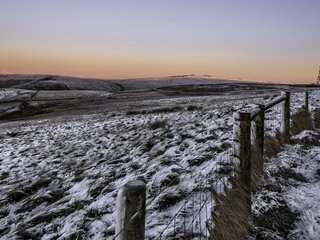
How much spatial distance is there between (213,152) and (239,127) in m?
3.16

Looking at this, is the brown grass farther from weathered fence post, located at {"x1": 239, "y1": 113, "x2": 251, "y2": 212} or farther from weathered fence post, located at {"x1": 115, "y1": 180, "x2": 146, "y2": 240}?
weathered fence post, located at {"x1": 115, "y1": 180, "x2": 146, "y2": 240}

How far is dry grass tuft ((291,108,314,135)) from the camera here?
406 inches

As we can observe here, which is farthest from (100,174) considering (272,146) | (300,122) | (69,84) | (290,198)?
(69,84)

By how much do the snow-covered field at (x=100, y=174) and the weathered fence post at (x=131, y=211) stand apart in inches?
96.3

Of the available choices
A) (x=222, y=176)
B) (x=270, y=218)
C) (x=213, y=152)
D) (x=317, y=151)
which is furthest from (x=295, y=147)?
(x=270, y=218)

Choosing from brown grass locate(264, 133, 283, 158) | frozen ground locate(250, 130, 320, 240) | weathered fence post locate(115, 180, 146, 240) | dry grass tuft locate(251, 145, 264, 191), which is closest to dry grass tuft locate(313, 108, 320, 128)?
brown grass locate(264, 133, 283, 158)

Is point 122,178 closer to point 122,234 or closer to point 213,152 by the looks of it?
point 213,152

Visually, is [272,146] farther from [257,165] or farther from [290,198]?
[290,198]

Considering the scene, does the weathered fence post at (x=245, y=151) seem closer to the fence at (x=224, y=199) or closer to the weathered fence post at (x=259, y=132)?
the fence at (x=224, y=199)

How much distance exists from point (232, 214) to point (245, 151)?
93cm

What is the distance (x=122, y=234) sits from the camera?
2180 mm

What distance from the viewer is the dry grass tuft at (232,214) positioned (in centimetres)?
420

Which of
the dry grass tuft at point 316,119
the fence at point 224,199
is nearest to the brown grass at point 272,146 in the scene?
the fence at point 224,199

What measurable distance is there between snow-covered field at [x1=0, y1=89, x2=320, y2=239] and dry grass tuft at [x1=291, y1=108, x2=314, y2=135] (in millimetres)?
1925
